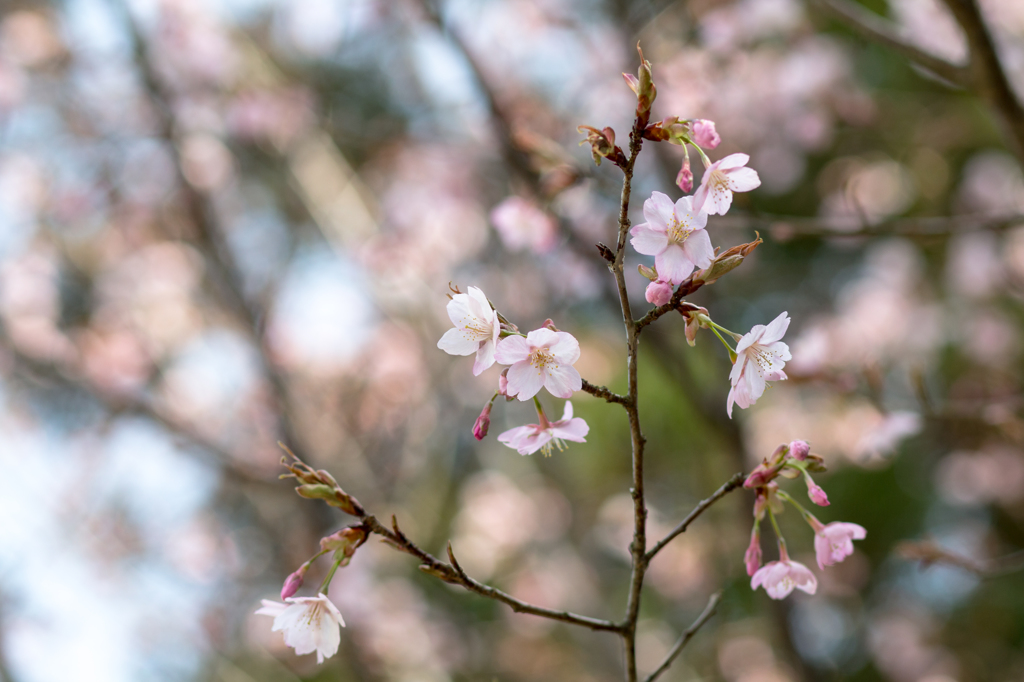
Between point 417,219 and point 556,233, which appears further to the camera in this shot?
point 417,219

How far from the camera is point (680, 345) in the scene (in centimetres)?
262

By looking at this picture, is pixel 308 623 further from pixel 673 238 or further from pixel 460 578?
pixel 673 238

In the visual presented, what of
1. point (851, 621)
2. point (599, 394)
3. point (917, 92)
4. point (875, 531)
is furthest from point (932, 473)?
point (599, 394)

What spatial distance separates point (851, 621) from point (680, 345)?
262cm

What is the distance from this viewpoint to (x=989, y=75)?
49.4 inches

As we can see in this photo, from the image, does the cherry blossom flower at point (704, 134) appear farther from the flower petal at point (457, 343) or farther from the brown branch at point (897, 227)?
the brown branch at point (897, 227)

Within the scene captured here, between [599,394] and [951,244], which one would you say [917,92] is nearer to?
[951,244]

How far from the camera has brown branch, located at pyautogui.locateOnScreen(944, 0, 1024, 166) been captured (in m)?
1.21

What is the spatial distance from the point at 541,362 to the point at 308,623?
1.61ft

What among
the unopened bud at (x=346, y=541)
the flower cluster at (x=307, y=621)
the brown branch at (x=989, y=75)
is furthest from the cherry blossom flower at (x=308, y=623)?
the brown branch at (x=989, y=75)

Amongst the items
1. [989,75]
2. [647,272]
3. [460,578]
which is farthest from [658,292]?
[989,75]

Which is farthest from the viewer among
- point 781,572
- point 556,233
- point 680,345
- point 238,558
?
point 238,558

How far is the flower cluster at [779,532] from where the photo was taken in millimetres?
796

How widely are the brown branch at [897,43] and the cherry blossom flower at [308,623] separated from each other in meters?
1.52
